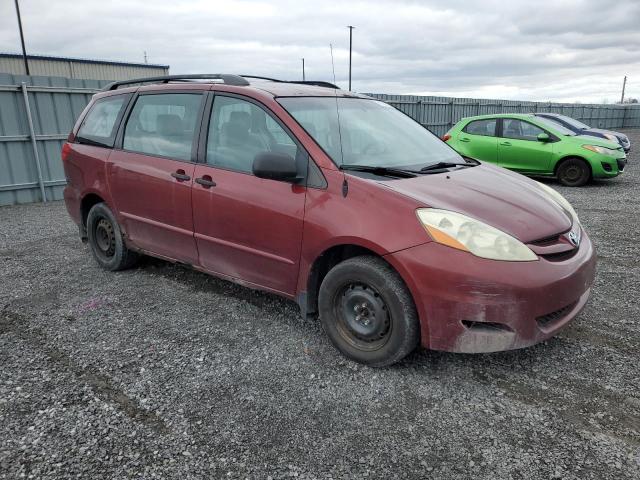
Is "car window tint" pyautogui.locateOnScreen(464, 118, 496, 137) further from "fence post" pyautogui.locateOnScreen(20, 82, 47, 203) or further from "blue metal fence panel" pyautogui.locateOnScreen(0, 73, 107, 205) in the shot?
"fence post" pyautogui.locateOnScreen(20, 82, 47, 203)

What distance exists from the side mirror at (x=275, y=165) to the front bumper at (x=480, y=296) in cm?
85

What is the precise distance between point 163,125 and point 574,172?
9.05m

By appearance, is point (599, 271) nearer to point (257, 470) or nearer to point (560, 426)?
point (560, 426)

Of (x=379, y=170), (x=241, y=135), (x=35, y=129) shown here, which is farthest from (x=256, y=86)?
(x=35, y=129)

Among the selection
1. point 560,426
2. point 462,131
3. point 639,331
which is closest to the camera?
point 560,426

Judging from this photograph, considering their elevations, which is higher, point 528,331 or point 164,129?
point 164,129

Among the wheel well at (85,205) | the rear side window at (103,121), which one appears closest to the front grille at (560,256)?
the rear side window at (103,121)

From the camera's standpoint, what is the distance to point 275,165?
2992 mm

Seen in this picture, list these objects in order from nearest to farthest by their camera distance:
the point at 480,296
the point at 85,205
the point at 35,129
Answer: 1. the point at 480,296
2. the point at 85,205
3. the point at 35,129

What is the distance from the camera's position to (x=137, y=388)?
282 centimetres

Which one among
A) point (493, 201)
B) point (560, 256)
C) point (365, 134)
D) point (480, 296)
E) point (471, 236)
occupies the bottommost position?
point (480, 296)

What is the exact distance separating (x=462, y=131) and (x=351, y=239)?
9178mm

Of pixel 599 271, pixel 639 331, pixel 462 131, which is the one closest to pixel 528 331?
pixel 639 331

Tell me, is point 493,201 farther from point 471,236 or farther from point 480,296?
point 480,296
